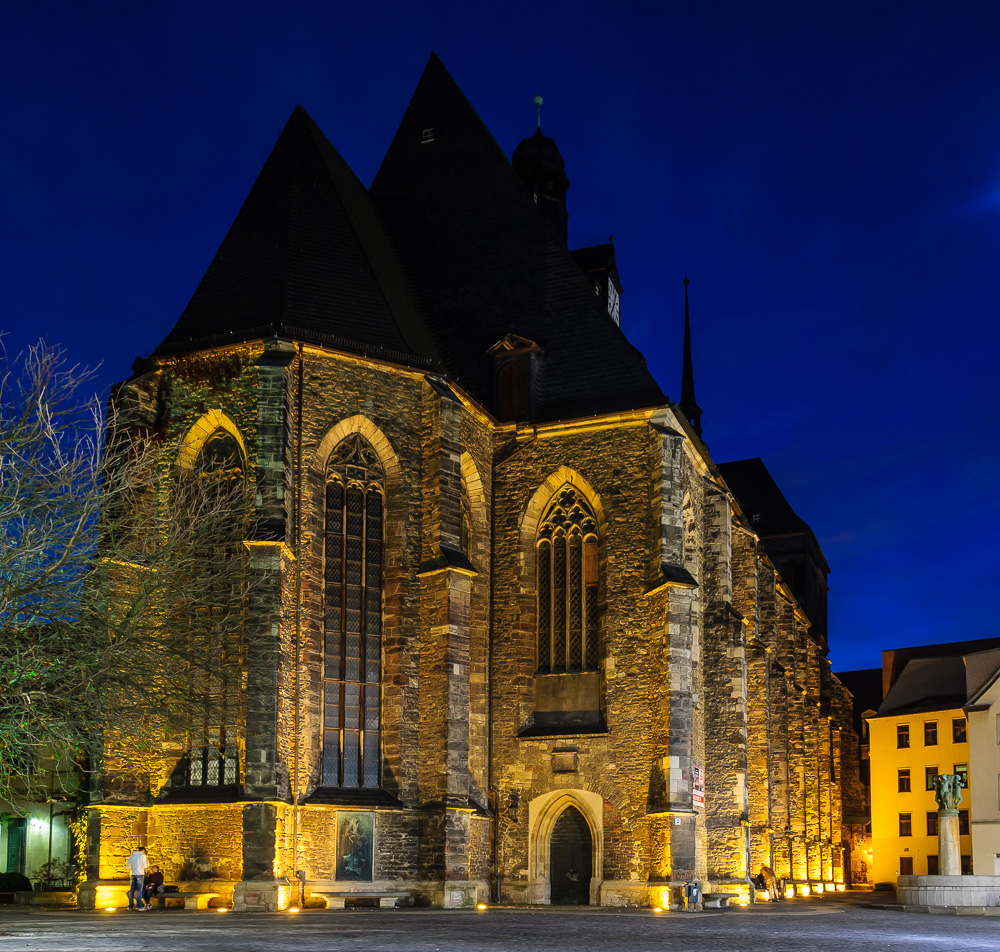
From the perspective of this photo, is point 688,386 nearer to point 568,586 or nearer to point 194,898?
point 568,586

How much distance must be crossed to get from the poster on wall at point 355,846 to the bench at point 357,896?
9.2 inches

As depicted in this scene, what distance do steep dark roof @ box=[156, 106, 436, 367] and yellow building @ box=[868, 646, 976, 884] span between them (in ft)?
107

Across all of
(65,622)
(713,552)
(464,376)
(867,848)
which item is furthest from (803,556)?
(65,622)

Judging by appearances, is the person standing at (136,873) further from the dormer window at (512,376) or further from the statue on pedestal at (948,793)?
the statue on pedestal at (948,793)

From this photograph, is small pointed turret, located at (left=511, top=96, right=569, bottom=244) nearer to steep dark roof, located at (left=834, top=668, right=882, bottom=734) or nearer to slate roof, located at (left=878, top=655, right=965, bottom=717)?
slate roof, located at (left=878, top=655, right=965, bottom=717)

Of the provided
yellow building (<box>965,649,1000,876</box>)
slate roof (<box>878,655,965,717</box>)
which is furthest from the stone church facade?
slate roof (<box>878,655,965,717</box>)

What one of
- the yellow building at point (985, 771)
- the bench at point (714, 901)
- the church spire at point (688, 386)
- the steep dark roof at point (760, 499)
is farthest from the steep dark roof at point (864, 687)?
the bench at point (714, 901)

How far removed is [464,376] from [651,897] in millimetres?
12301

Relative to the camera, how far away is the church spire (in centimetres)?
6206

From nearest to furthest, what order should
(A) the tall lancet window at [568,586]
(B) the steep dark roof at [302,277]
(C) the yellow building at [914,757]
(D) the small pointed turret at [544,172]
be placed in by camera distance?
1. (B) the steep dark roof at [302,277]
2. (A) the tall lancet window at [568,586]
3. (D) the small pointed turret at [544,172]
4. (C) the yellow building at [914,757]

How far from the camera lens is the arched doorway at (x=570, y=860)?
86.0ft

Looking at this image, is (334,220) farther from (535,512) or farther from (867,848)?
(867,848)

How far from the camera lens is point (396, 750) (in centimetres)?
2419

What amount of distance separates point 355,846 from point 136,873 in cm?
401
